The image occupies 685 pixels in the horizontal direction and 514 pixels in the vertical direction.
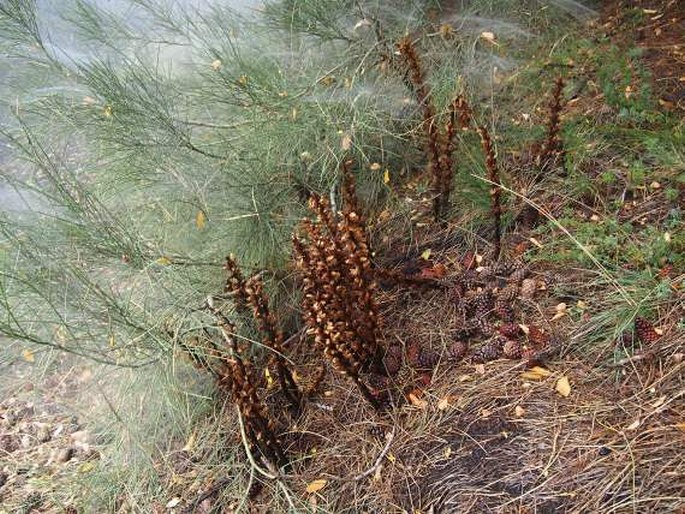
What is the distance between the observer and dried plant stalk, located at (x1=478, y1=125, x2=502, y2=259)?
6.62 feet

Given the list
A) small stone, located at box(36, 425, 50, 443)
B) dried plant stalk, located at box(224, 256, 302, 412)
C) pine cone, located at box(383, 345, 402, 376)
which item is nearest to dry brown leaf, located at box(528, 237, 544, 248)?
pine cone, located at box(383, 345, 402, 376)

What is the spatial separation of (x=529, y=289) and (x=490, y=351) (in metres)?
0.26

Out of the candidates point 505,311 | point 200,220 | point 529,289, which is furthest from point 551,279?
point 200,220

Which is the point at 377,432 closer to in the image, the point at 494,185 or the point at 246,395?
the point at 246,395

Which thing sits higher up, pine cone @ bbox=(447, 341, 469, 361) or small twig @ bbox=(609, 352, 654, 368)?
pine cone @ bbox=(447, 341, 469, 361)

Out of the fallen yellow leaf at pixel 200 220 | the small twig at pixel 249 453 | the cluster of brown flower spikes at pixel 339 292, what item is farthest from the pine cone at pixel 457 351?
the fallen yellow leaf at pixel 200 220

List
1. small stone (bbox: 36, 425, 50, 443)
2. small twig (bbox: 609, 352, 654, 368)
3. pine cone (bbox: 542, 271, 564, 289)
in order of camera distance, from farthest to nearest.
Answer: small stone (bbox: 36, 425, 50, 443) → pine cone (bbox: 542, 271, 564, 289) → small twig (bbox: 609, 352, 654, 368)

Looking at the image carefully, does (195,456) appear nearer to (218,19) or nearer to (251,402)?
(251,402)

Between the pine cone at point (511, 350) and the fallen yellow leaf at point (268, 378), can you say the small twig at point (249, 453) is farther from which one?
the pine cone at point (511, 350)

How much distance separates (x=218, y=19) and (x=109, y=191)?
32.7 inches

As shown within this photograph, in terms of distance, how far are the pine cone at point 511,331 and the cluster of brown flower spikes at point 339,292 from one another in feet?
1.27

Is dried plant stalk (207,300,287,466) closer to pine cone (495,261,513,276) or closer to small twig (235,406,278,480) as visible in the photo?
small twig (235,406,278,480)

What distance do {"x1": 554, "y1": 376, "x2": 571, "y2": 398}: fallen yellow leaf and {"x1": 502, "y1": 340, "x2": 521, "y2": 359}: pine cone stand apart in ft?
0.47

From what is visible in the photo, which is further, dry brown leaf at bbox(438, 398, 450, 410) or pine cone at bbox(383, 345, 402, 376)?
pine cone at bbox(383, 345, 402, 376)
